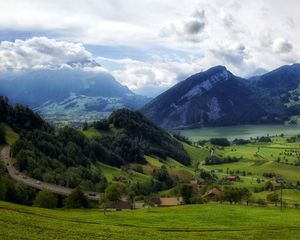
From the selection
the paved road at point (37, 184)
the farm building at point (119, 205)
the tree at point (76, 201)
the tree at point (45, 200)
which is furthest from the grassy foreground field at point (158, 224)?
the paved road at point (37, 184)

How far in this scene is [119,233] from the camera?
64125 mm

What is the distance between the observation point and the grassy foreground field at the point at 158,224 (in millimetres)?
56469

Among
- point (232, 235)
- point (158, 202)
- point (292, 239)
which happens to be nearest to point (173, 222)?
point (232, 235)

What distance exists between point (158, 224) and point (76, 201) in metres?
49.8

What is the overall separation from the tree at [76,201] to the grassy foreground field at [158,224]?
28113 millimetres

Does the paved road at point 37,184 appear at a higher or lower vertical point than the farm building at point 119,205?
higher

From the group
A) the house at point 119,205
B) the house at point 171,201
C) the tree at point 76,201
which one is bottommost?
the house at point 171,201

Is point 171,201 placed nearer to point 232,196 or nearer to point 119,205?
point 232,196

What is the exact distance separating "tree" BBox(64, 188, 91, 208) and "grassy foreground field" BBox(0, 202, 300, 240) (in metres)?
28.1

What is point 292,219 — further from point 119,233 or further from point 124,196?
point 124,196

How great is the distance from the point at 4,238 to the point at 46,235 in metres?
7.75

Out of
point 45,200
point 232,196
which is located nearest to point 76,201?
point 45,200

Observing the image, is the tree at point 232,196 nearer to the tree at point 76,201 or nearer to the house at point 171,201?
the house at point 171,201

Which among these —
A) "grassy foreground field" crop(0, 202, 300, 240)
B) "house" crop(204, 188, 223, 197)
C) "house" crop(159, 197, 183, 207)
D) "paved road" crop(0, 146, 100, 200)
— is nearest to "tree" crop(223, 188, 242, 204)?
"house" crop(204, 188, 223, 197)
